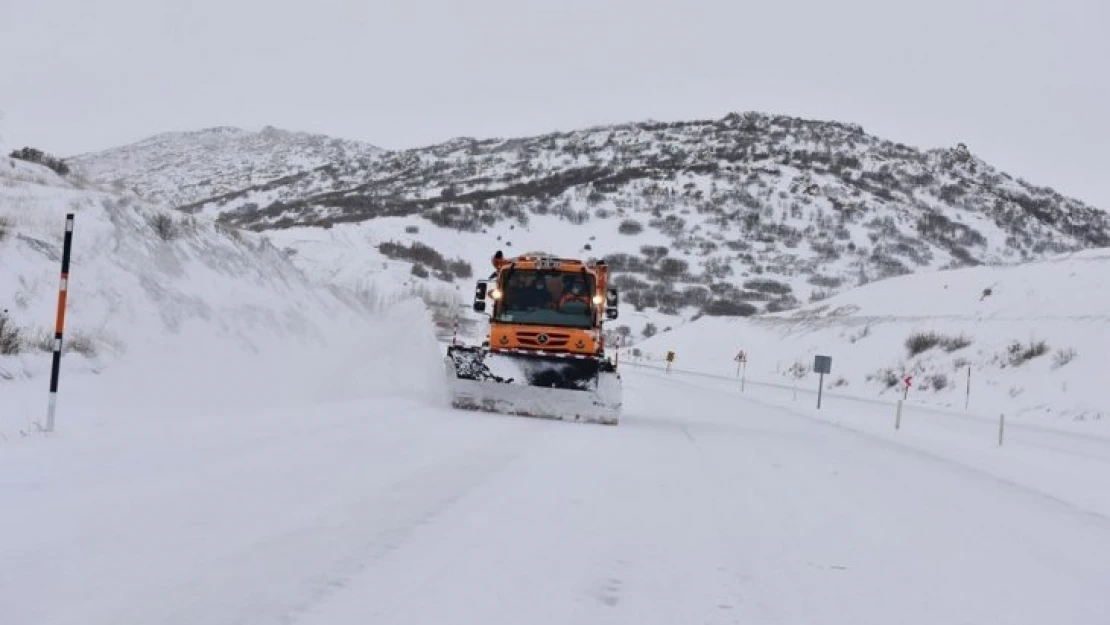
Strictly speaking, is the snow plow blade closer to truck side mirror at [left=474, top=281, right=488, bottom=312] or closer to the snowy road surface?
truck side mirror at [left=474, top=281, right=488, bottom=312]

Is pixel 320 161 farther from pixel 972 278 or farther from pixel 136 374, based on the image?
pixel 136 374

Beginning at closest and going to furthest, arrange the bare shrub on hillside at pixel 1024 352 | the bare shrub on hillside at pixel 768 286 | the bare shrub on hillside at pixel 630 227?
the bare shrub on hillside at pixel 1024 352, the bare shrub on hillside at pixel 768 286, the bare shrub on hillside at pixel 630 227

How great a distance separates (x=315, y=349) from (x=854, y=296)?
43230 mm

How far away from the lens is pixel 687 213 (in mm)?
109125

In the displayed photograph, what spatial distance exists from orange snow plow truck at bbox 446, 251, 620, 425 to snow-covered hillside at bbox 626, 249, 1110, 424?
1320 cm

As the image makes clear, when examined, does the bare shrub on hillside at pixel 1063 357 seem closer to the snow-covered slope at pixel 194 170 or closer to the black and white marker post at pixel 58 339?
the black and white marker post at pixel 58 339

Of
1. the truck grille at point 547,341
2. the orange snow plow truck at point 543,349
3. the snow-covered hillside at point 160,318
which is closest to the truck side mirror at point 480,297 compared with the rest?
the orange snow plow truck at point 543,349

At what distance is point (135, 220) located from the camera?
51.1 ft

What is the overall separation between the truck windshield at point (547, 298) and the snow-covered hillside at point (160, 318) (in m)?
2.71

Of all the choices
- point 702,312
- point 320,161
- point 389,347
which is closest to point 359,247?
point 702,312

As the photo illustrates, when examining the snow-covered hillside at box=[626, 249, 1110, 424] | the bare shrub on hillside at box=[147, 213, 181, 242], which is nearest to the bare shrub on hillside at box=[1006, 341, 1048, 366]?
the snow-covered hillside at box=[626, 249, 1110, 424]

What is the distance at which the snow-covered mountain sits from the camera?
3337 inches

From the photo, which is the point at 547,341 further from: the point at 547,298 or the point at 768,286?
the point at 768,286

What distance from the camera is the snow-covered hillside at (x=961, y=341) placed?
25.2 metres
